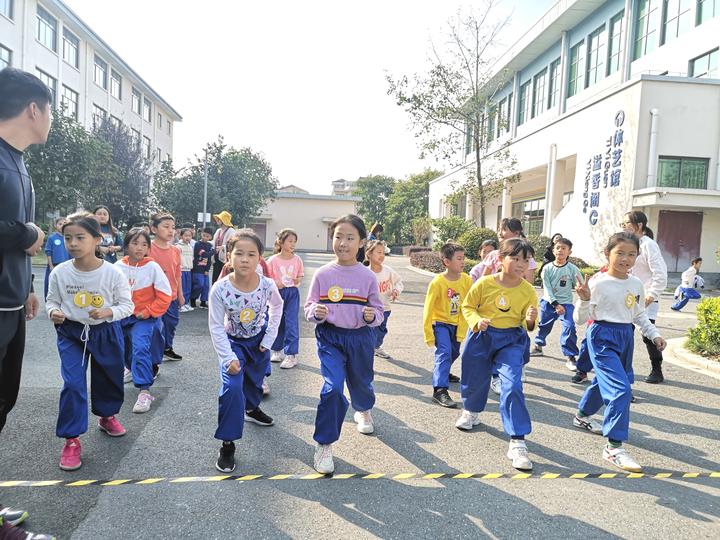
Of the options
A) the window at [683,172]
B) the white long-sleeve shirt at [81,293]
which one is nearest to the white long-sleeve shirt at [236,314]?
the white long-sleeve shirt at [81,293]

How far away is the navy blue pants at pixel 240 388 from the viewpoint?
3.39 meters

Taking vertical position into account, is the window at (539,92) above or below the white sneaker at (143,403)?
above

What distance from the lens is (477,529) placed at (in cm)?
278

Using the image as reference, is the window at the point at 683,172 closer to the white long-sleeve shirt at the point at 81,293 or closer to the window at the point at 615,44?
the window at the point at 615,44

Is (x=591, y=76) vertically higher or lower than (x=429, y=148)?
higher

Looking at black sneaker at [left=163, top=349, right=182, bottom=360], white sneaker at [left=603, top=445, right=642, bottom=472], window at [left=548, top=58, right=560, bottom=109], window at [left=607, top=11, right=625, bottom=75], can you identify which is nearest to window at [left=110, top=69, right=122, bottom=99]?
window at [left=548, top=58, right=560, bottom=109]

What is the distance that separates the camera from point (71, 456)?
3365 mm

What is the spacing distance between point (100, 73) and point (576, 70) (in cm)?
2893

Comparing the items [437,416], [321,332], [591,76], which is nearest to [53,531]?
[321,332]

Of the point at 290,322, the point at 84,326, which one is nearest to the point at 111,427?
the point at 84,326

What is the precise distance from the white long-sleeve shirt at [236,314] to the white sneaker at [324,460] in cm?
80

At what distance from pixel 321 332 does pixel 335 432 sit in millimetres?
714

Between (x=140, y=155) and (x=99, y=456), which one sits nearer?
(x=99, y=456)

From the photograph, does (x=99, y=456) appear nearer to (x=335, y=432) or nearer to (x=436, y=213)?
(x=335, y=432)
